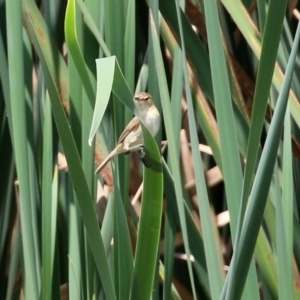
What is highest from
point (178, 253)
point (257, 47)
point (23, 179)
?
point (257, 47)

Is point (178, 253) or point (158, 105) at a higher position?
point (158, 105)

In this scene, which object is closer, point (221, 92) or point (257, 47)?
point (221, 92)

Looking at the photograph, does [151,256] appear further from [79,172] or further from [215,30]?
[215,30]

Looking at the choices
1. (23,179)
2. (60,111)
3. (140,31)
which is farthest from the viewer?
(140,31)

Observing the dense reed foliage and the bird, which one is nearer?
the dense reed foliage

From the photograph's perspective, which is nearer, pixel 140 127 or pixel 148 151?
pixel 148 151

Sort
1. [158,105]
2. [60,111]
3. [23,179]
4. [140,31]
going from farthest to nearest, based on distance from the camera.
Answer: [140,31] < [158,105] < [23,179] < [60,111]

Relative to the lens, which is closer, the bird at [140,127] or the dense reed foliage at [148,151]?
the dense reed foliage at [148,151]

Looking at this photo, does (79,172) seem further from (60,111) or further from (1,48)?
(1,48)

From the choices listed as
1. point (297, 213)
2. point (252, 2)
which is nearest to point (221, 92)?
point (297, 213)
